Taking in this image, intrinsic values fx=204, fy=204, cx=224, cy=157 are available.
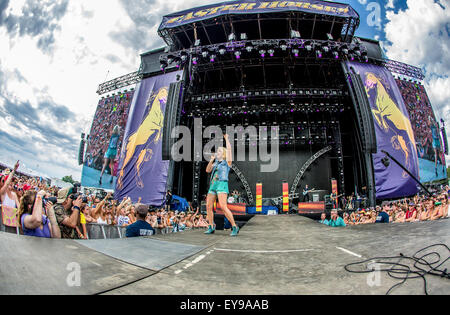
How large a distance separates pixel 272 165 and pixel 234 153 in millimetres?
3409

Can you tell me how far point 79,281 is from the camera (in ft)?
3.54

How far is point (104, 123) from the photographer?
21.4m

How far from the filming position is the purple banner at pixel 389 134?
37.0ft

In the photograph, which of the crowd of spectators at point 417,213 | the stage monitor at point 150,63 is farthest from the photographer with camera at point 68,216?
the stage monitor at point 150,63

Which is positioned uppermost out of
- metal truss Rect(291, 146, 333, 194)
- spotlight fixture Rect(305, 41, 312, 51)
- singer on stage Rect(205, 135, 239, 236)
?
spotlight fixture Rect(305, 41, 312, 51)

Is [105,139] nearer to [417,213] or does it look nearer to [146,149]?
[146,149]

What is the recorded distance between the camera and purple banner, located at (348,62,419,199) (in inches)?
444

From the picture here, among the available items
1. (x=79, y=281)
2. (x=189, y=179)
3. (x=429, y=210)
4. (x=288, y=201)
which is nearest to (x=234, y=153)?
(x=189, y=179)

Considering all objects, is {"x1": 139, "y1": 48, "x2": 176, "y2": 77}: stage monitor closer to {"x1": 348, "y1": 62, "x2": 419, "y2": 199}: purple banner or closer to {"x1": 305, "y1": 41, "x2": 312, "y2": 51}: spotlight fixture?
{"x1": 305, "y1": 41, "x2": 312, "y2": 51}: spotlight fixture

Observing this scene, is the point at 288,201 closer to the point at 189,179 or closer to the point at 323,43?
the point at 189,179

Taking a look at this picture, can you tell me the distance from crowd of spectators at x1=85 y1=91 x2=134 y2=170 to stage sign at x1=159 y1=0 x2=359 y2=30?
10536mm

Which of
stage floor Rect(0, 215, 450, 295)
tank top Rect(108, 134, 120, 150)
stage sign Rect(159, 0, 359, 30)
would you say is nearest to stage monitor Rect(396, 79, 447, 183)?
stage sign Rect(159, 0, 359, 30)

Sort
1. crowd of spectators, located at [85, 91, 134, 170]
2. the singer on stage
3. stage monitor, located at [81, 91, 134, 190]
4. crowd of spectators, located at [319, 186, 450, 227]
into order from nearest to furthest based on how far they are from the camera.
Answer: the singer on stage → crowd of spectators, located at [319, 186, 450, 227] → stage monitor, located at [81, 91, 134, 190] → crowd of spectators, located at [85, 91, 134, 170]

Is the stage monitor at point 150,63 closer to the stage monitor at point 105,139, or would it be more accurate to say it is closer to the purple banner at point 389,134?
the stage monitor at point 105,139
